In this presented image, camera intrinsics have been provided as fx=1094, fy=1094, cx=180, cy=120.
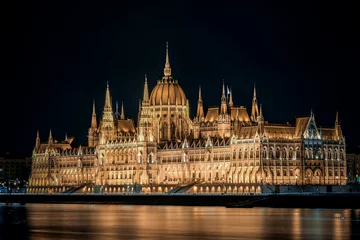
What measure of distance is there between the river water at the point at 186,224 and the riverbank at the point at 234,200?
9.52 m

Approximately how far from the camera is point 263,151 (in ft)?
584

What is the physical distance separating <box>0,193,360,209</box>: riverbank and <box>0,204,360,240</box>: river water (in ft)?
31.2

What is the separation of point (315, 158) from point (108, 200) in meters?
35.7

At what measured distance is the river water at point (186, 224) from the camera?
10031 centimetres

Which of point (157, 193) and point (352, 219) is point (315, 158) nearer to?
point (157, 193)

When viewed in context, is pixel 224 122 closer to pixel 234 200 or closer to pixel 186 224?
pixel 234 200

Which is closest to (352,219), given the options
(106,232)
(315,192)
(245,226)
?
(245,226)

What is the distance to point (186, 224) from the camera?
114 m

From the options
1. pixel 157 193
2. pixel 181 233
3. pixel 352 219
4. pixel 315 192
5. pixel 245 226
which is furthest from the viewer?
pixel 157 193

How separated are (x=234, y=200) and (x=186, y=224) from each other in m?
47.0

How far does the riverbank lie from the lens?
15074cm

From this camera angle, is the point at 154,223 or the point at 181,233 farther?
the point at 154,223

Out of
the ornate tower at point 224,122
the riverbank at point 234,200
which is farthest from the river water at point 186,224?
the ornate tower at point 224,122

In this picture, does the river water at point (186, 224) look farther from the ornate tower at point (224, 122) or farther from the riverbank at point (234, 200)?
the ornate tower at point (224, 122)
